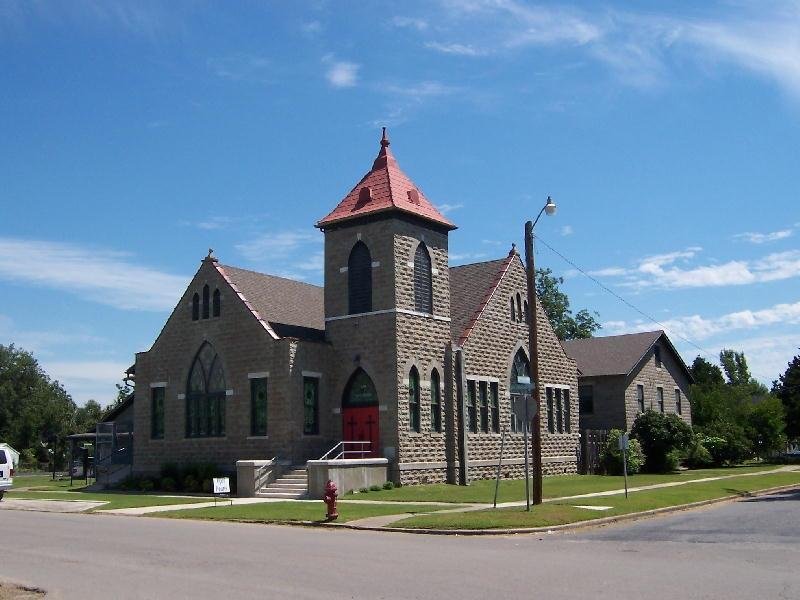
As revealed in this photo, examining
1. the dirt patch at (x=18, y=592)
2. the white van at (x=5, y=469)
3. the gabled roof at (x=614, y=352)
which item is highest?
the gabled roof at (x=614, y=352)

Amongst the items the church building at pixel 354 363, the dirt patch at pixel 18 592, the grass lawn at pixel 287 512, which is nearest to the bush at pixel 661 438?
the church building at pixel 354 363

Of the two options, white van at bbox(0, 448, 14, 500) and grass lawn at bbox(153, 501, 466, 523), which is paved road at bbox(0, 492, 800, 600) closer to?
grass lawn at bbox(153, 501, 466, 523)

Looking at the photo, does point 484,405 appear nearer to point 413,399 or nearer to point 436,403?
point 436,403

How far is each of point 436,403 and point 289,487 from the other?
272 inches

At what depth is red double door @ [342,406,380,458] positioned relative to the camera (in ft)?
110

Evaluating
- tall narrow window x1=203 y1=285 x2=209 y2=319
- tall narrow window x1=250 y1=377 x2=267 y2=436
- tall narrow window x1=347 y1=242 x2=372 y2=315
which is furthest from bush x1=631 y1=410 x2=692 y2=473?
tall narrow window x1=203 y1=285 x2=209 y2=319

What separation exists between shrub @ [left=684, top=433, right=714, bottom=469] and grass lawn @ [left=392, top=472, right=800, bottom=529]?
54.6 feet

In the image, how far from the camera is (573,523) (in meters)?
20.2

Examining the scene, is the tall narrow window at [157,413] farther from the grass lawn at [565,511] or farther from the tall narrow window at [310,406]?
the grass lawn at [565,511]

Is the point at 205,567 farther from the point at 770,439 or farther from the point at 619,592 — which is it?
the point at 770,439

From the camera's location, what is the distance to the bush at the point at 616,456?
4438 cm

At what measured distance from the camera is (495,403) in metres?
38.4

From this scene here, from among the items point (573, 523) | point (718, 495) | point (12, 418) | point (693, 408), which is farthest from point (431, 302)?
point (12, 418)

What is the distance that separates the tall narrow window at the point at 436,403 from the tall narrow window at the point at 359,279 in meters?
3.73
